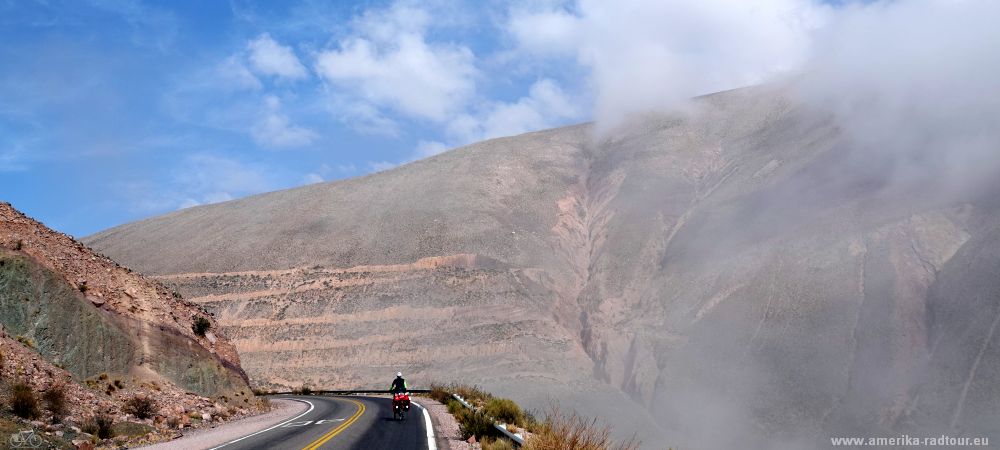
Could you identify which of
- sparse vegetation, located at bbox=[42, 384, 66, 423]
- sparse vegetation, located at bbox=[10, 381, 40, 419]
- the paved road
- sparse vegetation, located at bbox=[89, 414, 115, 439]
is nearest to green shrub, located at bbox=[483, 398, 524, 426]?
the paved road

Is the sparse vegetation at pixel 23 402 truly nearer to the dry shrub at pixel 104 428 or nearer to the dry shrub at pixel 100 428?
the dry shrub at pixel 100 428

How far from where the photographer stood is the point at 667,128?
104062 millimetres

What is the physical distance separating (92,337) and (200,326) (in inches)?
308

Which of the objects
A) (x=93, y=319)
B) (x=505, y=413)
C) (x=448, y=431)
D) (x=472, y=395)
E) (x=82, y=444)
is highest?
(x=93, y=319)

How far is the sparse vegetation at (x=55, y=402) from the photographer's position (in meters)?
16.9

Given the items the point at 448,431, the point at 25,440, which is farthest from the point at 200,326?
the point at 25,440

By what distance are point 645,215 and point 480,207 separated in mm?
21237

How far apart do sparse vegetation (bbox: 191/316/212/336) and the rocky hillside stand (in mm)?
811

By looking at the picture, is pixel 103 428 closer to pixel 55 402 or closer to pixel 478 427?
pixel 55 402

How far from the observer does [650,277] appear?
70.6 meters

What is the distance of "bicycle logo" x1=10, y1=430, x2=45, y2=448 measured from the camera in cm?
1302

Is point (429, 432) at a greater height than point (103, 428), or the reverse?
point (103, 428)

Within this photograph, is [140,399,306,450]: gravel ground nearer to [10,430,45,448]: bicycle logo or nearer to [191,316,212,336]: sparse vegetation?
[10,430,45,448]: bicycle logo

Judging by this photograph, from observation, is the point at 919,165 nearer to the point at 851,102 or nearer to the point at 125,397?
the point at 851,102
